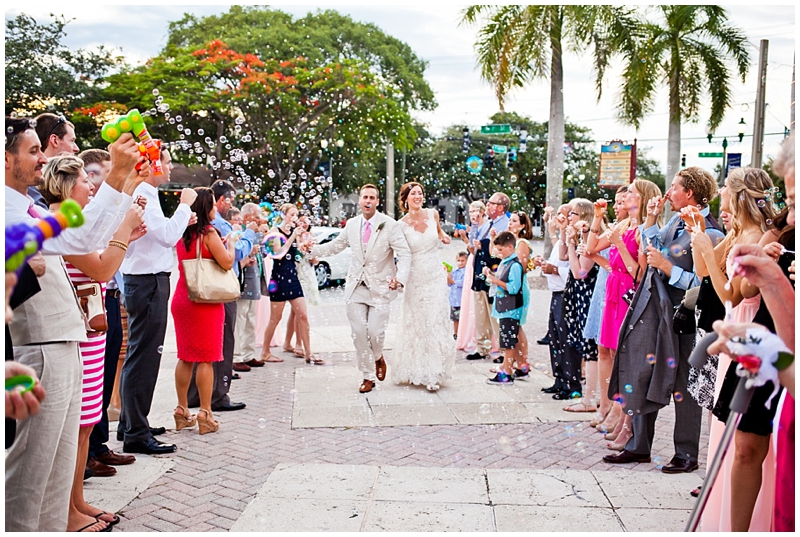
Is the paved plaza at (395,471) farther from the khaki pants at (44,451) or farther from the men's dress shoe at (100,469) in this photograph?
the khaki pants at (44,451)

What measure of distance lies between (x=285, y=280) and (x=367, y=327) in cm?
170

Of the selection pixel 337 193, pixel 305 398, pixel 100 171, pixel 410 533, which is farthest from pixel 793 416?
pixel 337 193

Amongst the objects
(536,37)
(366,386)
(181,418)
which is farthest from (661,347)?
(536,37)

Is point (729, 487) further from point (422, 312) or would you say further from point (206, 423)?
point (422, 312)

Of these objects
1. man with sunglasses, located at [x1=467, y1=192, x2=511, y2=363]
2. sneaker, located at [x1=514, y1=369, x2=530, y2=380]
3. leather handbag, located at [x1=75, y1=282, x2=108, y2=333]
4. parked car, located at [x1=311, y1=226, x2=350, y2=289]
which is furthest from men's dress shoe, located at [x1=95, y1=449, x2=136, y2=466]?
parked car, located at [x1=311, y1=226, x2=350, y2=289]

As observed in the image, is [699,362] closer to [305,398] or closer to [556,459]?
[556,459]

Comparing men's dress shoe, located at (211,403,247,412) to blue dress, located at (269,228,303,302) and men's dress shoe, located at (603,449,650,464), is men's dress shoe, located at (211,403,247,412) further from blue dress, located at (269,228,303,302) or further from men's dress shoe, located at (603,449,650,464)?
men's dress shoe, located at (603,449,650,464)

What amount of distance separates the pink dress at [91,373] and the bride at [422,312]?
362cm

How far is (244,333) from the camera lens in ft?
26.3

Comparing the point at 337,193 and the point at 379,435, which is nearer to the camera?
the point at 379,435

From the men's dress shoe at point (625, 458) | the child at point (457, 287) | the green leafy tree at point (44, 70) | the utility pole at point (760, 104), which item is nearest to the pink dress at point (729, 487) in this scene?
the men's dress shoe at point (625, 458)

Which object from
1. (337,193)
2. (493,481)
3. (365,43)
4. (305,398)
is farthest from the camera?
(337,193)

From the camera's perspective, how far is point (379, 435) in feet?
17.4

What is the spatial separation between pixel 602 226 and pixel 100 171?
3854mm
